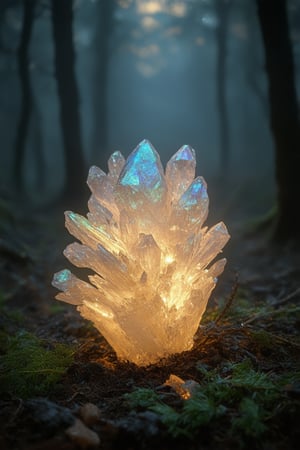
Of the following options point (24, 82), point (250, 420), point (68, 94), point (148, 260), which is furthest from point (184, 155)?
point (24, 82)

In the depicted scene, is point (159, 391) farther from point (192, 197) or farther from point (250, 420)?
point (192, 197)

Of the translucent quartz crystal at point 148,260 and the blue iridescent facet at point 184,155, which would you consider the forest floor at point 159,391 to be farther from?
the blue iridescent facet at point 184,155

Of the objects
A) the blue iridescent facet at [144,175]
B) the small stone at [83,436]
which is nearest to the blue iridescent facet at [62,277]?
the blue iridescent facet at [144,175]

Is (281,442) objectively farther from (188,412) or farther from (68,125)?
(68,125)

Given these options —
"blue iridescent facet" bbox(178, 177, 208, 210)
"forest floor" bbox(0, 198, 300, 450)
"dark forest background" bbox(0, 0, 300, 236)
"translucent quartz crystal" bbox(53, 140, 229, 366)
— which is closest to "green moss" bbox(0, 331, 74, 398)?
"forest floor" bbox(0, 198, 300, 450)

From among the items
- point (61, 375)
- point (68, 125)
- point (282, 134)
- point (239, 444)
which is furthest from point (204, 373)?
point (68, 125)

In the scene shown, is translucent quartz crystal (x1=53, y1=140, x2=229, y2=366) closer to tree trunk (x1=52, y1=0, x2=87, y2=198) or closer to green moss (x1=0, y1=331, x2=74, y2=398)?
green moss (x1=0, y1=331, x2=74, y2=398)

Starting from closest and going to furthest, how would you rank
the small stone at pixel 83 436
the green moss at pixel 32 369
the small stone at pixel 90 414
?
the small stone at pixel 83 436 < the small stone at pixel 90 414 < the green moss at pixel 32 369

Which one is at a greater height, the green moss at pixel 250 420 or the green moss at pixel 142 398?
the green moss at pixel 142 398
